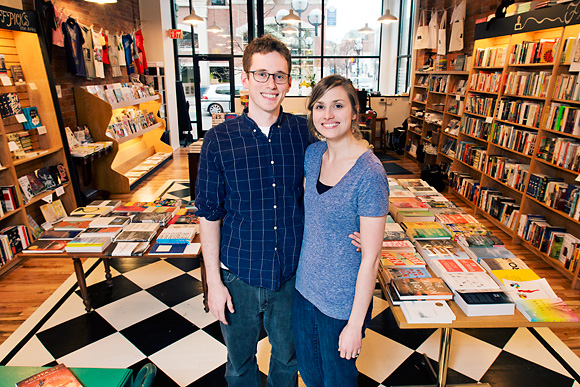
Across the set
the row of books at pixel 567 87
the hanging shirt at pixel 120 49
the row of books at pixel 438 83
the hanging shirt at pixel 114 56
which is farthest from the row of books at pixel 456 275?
the hanging shirt at pixel 120 49

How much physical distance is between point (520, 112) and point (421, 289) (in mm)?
3328

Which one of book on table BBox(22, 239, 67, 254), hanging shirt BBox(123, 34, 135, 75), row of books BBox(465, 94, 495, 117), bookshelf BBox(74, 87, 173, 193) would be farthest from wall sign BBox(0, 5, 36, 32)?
row of books BBox(465, 94, 495, 117)

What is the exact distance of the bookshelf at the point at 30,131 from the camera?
355cm

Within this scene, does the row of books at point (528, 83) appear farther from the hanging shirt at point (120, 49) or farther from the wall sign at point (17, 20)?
the hanging shirt at point (120, 49)

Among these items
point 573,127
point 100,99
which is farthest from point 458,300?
point 100,99

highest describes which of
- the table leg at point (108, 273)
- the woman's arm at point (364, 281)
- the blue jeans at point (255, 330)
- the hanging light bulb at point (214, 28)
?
the hanging light bulb at point (214, 28)

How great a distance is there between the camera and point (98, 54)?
5.55m

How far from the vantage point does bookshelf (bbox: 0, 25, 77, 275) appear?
11.6 feet

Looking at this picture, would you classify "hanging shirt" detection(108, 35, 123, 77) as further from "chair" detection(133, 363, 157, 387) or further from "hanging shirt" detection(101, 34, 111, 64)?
"chair" detection(133, 363, 157, 387)

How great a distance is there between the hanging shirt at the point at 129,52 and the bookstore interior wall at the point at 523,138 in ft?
17.9

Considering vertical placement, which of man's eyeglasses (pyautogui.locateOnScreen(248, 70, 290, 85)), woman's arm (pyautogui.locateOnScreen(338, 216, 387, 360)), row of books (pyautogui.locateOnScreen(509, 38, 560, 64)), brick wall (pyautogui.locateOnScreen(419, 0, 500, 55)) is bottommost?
woman's arm (pyautogui.locateOnScreen(338, 216, 387, 360))

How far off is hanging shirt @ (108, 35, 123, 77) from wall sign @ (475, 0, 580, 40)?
542 cm

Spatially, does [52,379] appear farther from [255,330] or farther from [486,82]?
[486,82]

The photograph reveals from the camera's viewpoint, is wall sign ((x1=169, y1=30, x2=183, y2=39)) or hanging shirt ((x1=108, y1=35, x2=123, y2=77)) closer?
hanging shirt ((x1=108, y1=35, x2=123, y2=77))
